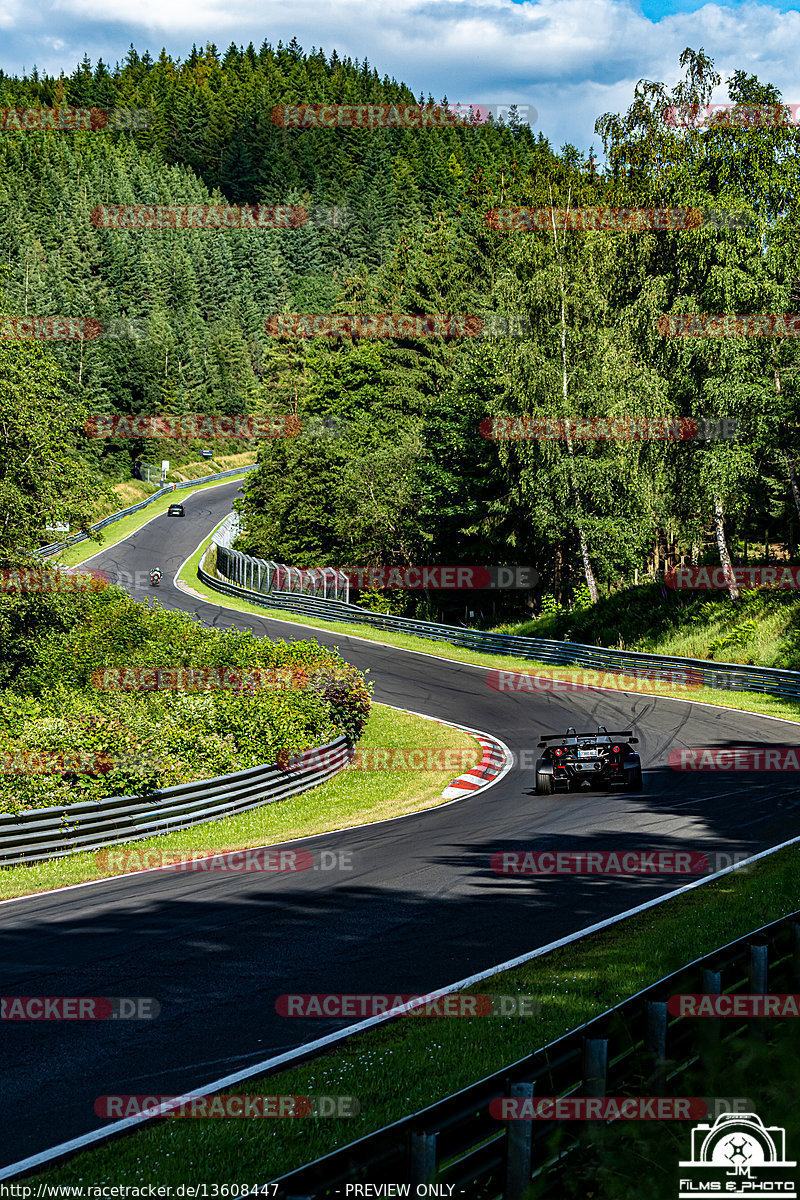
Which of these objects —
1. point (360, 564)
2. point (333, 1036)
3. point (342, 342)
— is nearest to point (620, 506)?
point (360, 564)

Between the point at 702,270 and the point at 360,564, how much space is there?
25736 millimetres

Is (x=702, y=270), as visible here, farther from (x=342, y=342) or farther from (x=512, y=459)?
(x=342, y=342)

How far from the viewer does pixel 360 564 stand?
56.2 metres
